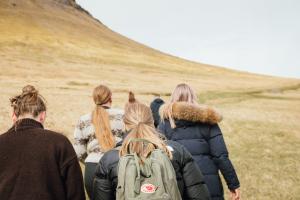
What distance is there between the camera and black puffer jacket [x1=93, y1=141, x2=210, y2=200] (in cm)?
480

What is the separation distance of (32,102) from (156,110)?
25.7 ft

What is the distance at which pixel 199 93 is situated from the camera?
149 ft

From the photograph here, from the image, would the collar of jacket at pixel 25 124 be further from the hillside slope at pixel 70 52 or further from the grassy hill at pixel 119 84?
the hillside slope at pixel 70 52

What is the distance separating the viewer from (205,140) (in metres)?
6.87

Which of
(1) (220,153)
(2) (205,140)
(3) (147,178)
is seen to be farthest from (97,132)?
(3) (147,178)

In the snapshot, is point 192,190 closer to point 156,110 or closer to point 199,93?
point 156,110

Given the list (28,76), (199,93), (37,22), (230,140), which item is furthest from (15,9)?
(230,140)

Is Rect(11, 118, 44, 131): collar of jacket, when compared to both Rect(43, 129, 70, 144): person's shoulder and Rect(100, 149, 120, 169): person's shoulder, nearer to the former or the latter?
Rect(43, 129, 70, 144): person's shoulder

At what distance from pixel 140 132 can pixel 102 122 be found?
7.31 ft

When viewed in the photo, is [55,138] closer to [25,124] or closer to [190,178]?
[25,124]

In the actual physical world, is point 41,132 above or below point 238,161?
above

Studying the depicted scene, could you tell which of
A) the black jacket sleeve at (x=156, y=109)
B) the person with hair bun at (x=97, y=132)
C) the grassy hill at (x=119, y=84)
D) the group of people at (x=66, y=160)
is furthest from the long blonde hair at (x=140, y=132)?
the grassy hill at (x=119, y=84)

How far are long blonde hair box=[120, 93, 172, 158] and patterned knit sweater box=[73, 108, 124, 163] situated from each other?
1943 mm

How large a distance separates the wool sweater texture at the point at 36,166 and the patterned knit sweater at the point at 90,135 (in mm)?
1992
